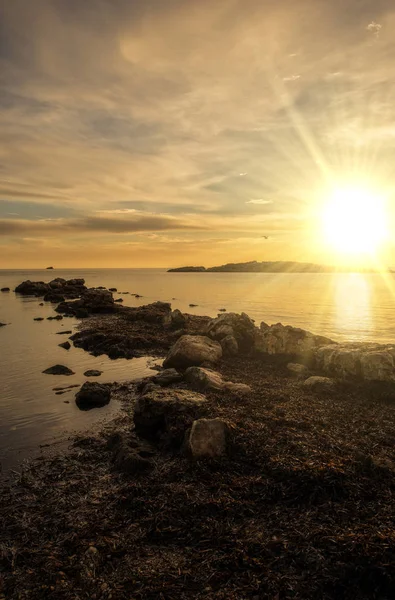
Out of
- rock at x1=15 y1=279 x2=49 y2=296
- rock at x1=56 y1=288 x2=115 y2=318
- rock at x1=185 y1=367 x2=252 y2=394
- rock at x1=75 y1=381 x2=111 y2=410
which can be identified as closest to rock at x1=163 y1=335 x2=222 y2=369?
rock at x1=185 y1=367 x2=252 y2=394

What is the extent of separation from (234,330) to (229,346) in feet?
8.33

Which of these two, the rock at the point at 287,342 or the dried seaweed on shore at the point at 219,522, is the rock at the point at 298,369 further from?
the dried seaweed on shore at the point at 219,522

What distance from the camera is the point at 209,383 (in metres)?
17.5

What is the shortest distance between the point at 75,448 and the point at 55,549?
489cm

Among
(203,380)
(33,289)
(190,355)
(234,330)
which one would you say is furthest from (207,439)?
(33,289)

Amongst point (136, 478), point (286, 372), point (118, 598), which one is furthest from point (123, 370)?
point (118, 598)

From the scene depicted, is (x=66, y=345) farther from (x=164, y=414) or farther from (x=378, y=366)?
(x=378, y=366)

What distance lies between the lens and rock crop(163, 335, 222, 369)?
2203cm

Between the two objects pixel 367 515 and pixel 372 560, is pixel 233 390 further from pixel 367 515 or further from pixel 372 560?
pixel 372 560

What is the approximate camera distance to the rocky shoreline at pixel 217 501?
700 centimetres

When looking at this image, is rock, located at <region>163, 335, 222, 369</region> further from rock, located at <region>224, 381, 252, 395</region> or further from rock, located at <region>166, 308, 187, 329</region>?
rock, located at <region>166, 308, 187, 329</region>

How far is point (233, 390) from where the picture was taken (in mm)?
17281

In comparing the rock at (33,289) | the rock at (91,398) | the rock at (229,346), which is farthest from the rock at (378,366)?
the rock at (33,289)

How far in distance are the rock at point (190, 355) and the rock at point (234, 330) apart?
3035 mm
